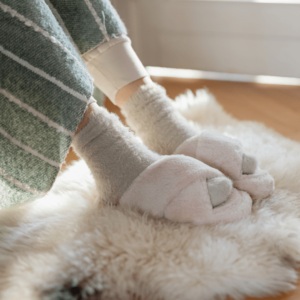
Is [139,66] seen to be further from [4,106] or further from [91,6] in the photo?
[4,106]

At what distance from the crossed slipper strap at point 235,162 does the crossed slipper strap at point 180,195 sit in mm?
41

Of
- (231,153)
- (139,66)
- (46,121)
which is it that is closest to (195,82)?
(139,66)

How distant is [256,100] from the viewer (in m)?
1.20

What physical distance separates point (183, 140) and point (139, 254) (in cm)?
27

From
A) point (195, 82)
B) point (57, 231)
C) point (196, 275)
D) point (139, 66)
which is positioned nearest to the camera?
point (196, 275)

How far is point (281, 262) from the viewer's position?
486mm

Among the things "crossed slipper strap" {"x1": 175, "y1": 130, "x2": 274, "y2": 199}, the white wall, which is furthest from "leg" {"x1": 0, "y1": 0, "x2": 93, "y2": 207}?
the white wall

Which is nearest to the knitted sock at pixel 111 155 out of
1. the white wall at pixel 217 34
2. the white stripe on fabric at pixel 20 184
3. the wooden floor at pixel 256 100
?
the white stripe on fabric at pixel 20 184

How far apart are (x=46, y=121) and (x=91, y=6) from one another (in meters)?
0.27

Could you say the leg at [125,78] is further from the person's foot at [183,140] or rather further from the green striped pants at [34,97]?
the green striped pants at [34,97]

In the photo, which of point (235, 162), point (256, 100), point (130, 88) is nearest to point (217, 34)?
point (256, 100)

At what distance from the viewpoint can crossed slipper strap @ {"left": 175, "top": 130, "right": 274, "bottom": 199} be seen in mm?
588

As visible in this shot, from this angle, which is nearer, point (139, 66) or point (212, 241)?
point (212, 241)

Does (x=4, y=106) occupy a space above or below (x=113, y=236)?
above
